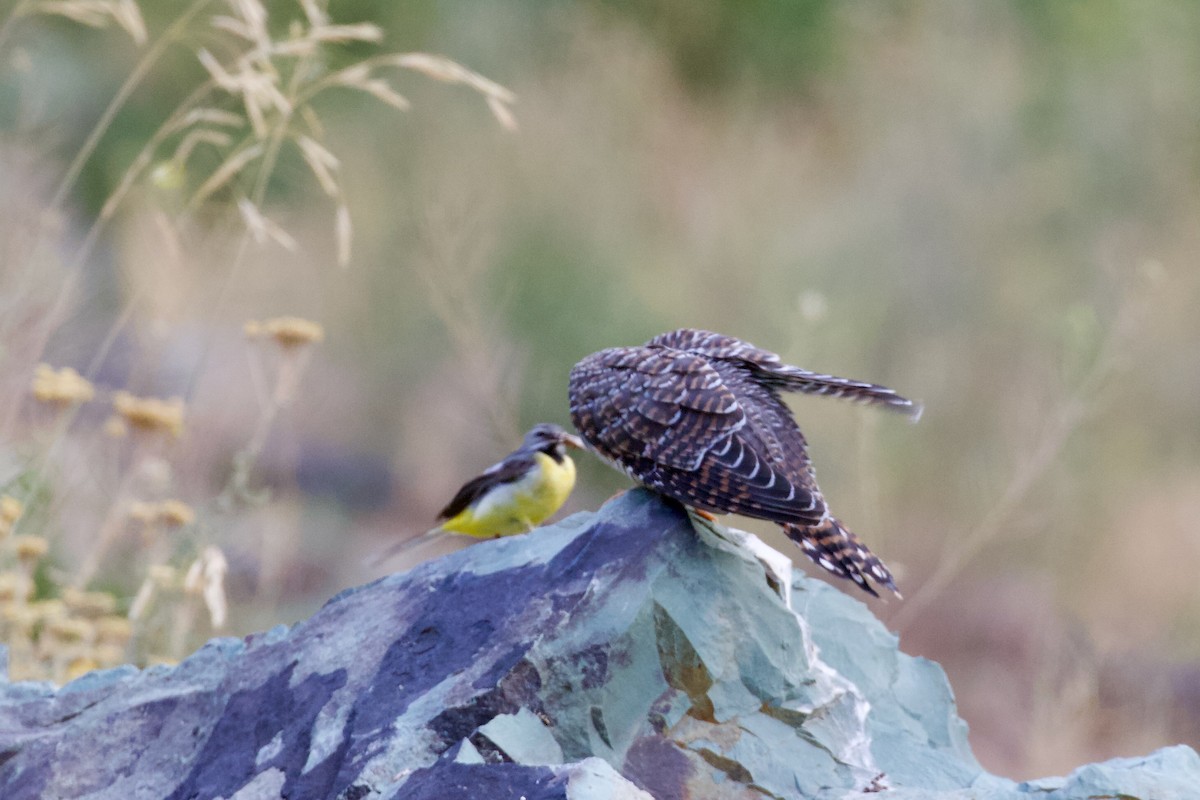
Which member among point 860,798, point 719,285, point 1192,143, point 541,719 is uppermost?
point 1192,143

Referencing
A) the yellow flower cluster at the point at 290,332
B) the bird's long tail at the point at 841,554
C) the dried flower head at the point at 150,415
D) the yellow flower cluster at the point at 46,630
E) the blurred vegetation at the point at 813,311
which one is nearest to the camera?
the bird's long tail at the point at 841,554

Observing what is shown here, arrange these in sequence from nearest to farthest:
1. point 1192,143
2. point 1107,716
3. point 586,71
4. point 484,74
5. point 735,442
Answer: point 735,442, point 1107,716, point 1192,143, point 586,71, point 484,74

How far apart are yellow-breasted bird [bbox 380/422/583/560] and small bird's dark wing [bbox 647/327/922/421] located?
0.62 metres

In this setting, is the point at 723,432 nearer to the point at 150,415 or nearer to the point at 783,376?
the point at 783,376

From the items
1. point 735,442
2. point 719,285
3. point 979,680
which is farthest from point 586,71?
point 735,442

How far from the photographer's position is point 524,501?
3990 mm

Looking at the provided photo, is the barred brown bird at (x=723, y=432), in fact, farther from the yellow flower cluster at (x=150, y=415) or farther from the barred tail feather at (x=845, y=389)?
the yellow flower cluster at (x=150, y=415)

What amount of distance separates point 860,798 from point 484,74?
839 cm

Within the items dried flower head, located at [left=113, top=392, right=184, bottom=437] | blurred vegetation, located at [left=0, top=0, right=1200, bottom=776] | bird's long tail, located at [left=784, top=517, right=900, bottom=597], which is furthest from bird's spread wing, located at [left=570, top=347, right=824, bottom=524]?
blurred vegetation, located at [left=0, top=0, right=1200, bottom=776]

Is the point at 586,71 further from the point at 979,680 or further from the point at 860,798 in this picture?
the point at 860,798

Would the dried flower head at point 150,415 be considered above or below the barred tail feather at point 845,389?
below

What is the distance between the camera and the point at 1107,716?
256 inches

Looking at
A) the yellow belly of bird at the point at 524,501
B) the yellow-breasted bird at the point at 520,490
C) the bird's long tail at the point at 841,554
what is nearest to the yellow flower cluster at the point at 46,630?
the yellow-breasted bird at the point at 520,490

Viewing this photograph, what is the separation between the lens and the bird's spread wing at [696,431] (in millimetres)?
2924
